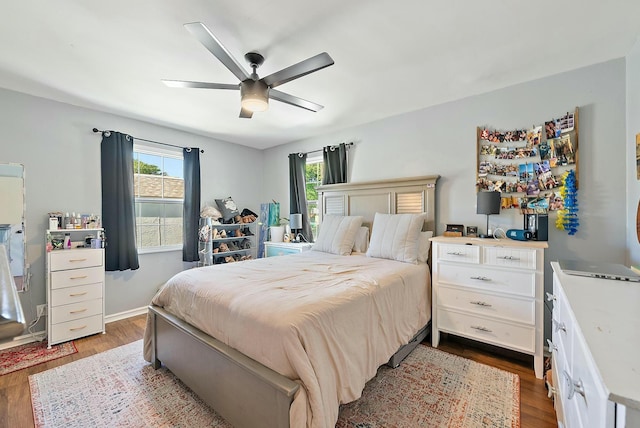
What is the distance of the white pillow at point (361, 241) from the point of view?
3.37 m

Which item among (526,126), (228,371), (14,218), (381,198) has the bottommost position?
(228,371)

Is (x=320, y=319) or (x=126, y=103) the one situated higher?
(x=126, y=103)

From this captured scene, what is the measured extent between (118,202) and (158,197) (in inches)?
22.2

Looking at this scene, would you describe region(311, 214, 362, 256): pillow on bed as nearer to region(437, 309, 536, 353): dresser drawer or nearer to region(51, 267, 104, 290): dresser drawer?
region(437, 309, 536, 353): dresser drawer

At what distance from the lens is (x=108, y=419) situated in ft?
5.48

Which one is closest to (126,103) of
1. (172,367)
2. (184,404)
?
(172,367)

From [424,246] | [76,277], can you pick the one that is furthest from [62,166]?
[424,246]

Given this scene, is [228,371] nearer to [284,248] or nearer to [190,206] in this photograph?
[284,248]

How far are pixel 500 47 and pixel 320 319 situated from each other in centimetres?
231

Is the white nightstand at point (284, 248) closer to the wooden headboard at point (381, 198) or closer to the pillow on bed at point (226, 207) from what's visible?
the wooden headboard at point (381, 198)

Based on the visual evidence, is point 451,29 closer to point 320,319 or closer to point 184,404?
point 320,319

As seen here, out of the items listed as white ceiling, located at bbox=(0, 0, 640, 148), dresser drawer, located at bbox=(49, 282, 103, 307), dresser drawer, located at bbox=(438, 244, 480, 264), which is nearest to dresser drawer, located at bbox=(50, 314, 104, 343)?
dresser drawer, located at bbox=(49, 282, 103, 307)

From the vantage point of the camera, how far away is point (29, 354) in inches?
98.2

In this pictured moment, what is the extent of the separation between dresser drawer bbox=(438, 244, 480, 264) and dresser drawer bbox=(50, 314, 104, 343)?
3629 mm
